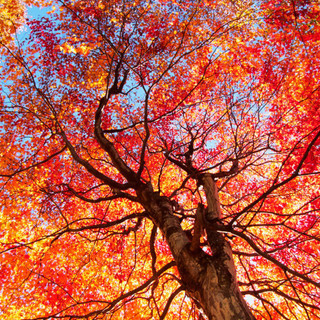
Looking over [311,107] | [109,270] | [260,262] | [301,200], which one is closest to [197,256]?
[109,270]

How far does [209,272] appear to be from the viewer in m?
2.52

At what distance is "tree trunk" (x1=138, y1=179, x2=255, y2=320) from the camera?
219cm

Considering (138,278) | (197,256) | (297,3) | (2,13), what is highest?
(2,13)

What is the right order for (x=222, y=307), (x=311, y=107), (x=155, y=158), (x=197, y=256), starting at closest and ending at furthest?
(x=222, y=307) < (x=197, y=256) < (x=311, y=107) < (x=155, y=158)

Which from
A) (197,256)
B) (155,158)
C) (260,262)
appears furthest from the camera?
(155,158)

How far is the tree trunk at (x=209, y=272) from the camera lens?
86.4 inches

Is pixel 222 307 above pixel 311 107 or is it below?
below

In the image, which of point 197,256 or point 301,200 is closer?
point 197,256

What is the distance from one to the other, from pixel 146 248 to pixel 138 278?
1.17 meters

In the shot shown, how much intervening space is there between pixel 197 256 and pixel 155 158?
7338mm

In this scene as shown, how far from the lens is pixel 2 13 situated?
265 inches

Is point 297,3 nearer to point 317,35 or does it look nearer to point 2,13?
point 317,35

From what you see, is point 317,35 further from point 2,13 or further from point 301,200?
point 2,13

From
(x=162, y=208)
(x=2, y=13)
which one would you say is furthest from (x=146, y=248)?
(x=2, y=13)
